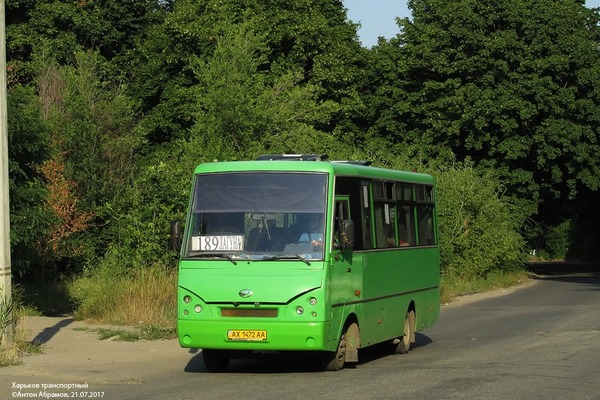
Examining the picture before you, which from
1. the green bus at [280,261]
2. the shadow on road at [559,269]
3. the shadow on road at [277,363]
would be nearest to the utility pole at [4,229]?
Answer: the shadow on road at [277,363]

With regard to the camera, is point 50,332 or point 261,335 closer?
point 261,335

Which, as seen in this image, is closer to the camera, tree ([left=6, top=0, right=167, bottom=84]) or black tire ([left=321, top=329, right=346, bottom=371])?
black tire ([left=321, top=329, right=346, bottom=371])

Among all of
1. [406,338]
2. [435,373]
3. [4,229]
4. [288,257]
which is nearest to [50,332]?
[4,229]

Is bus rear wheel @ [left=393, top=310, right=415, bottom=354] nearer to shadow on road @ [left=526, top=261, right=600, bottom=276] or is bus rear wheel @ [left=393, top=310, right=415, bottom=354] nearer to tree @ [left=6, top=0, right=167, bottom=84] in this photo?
tree @ [left=6, top=0, right=167, bottom=84]

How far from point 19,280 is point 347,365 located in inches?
580

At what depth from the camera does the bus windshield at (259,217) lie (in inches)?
552

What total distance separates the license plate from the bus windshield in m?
0.99

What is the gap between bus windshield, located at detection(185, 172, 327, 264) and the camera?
1402 centimetres

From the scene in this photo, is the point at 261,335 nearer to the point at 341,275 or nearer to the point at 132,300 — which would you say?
the point at 341,275

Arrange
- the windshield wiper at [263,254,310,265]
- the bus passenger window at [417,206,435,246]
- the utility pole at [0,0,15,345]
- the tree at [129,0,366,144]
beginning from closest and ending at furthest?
the windshield wiper at [263,254,310,265] < the utility pole at [0,0,15,345] < the bus passenger window at [417,206,435,246] < the tree at [129,0,366,144]

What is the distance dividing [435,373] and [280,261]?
258 centimetres

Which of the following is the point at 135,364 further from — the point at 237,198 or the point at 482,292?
the point at 482,292

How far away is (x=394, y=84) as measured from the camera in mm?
50156

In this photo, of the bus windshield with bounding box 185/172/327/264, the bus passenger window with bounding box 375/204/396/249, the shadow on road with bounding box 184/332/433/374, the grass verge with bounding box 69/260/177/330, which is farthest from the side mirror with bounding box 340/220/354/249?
the grass verge with bounding box 69/260/177/330
